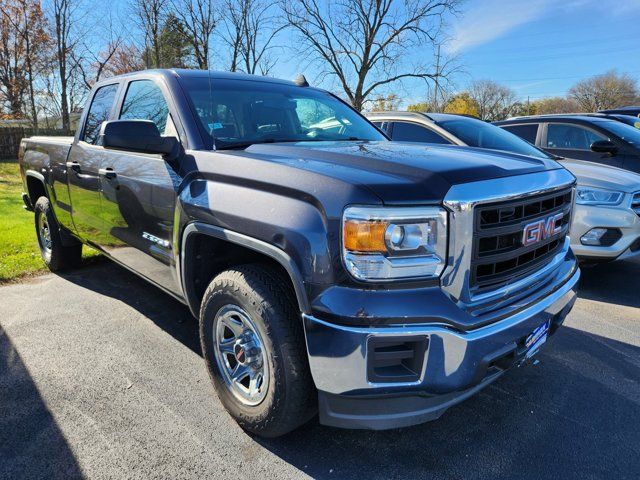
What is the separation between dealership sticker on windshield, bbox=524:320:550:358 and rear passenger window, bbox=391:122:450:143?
3.21m

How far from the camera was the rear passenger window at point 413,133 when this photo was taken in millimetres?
5274

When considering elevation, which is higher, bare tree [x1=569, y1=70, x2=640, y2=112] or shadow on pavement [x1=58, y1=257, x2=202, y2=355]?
bare tree [x1=569, y1=70, x2=640, y2=112]

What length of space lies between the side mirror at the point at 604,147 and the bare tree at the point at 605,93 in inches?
2690

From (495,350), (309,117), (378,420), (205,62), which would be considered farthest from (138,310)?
(205,62)

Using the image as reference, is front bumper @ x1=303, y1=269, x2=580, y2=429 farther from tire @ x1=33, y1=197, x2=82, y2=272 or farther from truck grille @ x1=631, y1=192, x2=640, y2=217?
tire @ x1=33, y1=197, x2=82, y2=272

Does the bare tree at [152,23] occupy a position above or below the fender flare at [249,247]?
above

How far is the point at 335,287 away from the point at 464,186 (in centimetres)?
68

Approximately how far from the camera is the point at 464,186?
6.24ft

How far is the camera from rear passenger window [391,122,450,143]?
17.3 ft

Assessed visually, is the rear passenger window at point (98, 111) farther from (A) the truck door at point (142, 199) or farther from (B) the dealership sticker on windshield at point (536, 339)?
(B) the dealership sticker on windshield at point (536, 339)

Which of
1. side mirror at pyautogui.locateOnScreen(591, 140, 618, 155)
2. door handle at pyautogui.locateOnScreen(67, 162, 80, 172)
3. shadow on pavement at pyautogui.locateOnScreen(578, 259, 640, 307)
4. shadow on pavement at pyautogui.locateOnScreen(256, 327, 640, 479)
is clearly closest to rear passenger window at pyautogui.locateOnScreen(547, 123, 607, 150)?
side mirror at pyautogui.locateOnScreen(591, 140, 618, 155)

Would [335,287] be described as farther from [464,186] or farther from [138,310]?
[138,310]

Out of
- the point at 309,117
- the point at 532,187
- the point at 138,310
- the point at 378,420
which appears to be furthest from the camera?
the point at 138,310

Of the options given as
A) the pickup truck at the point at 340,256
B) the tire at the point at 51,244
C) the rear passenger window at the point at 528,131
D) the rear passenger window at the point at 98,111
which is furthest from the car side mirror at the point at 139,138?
the rear passenger window at the point at 528,131
